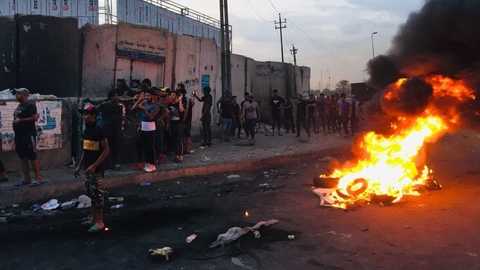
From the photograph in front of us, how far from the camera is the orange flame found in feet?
22.4

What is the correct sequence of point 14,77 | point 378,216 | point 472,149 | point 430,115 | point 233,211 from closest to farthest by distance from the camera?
point 378,216 → point 233,211 → point 430,115 → point 14,77 → point 472,149

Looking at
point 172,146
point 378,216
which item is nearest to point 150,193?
point 172,146

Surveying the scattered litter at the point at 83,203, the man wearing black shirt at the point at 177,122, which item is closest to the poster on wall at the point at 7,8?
the man wearing black shirt at the point at 177,122

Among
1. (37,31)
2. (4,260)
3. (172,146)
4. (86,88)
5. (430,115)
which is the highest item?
(37,31)

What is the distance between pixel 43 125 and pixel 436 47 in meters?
7.88

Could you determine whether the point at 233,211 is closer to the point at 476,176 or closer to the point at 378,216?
the point at 378,216

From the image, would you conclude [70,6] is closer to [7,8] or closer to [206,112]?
[7,8]

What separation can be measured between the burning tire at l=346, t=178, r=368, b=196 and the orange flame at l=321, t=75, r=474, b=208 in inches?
1.3

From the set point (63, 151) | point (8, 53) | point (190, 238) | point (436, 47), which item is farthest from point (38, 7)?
point (190, 238)

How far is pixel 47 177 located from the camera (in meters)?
8.02

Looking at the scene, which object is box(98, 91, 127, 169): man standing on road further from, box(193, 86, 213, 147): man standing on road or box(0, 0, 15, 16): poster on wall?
box(0, 0, 15, 16): poster on wall

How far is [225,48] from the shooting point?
50.9ft

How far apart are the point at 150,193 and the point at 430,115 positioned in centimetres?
522

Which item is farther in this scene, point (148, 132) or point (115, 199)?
point (148, 132)
